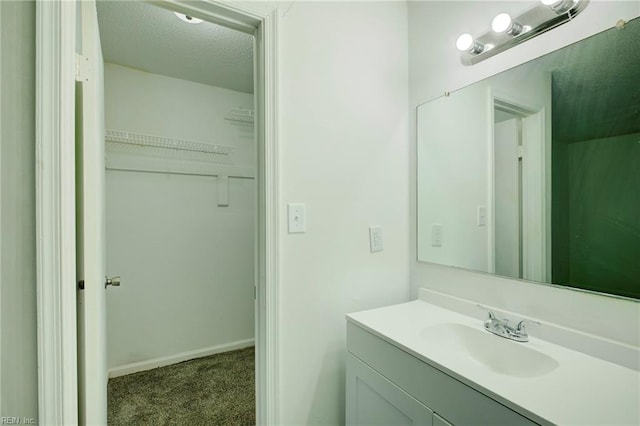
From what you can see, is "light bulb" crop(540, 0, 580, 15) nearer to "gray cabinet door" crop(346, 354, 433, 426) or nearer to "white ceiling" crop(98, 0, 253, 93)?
"gray cabinet door" crop(346, 354, 433, 426)

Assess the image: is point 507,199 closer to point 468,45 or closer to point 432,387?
point 468,45

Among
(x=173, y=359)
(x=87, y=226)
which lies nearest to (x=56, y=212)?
(x=87, y=226)

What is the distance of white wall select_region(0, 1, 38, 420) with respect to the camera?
77cm

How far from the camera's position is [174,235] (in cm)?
245

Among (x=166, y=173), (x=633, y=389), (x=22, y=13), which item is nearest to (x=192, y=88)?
(x=166, y=173)

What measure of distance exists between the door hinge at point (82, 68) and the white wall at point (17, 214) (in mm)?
97

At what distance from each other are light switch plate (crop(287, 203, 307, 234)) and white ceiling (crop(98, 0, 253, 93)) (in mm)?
1336

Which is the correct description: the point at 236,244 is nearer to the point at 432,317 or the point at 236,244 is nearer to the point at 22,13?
the point at 432,317

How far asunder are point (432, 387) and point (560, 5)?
4.40 ft

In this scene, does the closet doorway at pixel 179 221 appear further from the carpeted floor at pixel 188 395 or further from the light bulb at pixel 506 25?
the light bulb at pixel 506 25

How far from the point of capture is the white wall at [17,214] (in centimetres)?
77

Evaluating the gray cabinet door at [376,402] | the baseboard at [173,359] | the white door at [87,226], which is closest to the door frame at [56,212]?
the white door at [87,226]

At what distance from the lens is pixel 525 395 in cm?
72

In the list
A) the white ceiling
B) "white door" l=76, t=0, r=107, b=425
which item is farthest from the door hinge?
the white ceiling
